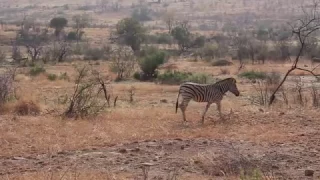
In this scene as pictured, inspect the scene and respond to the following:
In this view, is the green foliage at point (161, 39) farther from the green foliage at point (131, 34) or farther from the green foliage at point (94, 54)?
the green foliage at point (94, 54)

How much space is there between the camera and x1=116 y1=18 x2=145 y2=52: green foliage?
75.0 m

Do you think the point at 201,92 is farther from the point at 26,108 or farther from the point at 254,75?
the point at 254,75

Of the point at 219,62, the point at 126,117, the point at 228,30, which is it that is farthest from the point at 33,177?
the point at 228,30

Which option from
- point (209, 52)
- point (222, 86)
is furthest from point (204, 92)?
point (209, 52)

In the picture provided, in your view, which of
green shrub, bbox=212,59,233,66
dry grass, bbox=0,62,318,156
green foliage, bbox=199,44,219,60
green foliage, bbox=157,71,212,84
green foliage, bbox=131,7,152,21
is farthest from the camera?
green foliage, bbox=131,7,152,21

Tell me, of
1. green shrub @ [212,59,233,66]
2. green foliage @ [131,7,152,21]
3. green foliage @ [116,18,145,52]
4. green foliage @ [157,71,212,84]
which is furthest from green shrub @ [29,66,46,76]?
green foliage @ [131,7,152,21]

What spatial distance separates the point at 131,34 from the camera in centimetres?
7606

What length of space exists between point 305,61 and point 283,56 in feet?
14.6

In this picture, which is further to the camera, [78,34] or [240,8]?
[240,8]

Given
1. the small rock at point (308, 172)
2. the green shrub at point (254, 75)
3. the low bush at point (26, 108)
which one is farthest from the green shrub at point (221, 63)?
the small rock at point (308, 172)

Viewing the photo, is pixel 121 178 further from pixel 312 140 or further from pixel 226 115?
pixel 226 115

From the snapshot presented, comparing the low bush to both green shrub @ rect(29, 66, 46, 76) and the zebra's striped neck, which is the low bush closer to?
the zebra's striped neck

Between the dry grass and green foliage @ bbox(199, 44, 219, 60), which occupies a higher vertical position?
the dry grass

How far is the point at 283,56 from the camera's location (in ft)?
196
